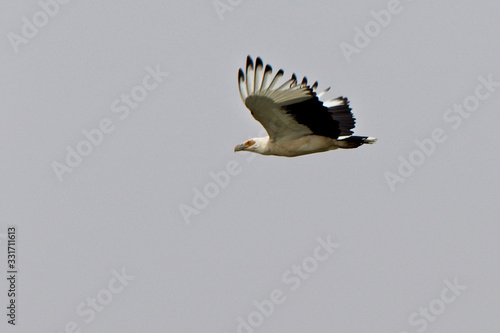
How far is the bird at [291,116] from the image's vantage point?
18266 mm

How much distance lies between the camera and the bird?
18.3 meters

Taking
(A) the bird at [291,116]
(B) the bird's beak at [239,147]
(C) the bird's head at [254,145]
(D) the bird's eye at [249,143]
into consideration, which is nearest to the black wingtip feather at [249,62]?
(A) the bird at [291,116]

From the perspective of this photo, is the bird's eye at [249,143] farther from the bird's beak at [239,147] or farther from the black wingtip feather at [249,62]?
the black wingtip feather at [249,62]

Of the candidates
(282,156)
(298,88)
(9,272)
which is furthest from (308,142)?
(9,272)

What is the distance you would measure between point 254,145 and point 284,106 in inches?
81.2

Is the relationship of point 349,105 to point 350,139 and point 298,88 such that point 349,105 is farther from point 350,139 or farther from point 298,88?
point 298,88

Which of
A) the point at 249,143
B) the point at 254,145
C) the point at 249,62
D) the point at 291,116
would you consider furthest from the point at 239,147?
the point at 249,62

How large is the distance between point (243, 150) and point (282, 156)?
37.0 inches

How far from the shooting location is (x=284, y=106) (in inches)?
Answer: 739

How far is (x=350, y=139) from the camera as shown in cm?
2009

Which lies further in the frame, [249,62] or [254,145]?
[254,145]

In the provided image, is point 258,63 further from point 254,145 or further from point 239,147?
point 239,147

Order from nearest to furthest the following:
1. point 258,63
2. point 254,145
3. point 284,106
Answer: point 258,63 → point 284,106 → point 254,145

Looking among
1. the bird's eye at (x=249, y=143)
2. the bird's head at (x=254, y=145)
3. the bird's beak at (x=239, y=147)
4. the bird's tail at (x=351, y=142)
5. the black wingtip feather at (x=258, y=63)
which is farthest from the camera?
the bird's beak at (x=239, y=147)
